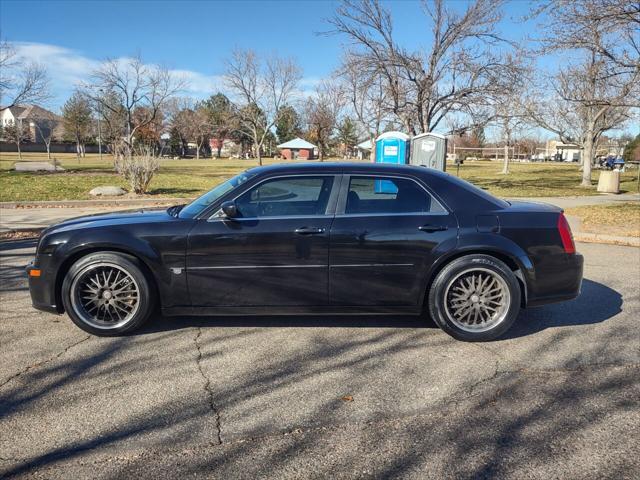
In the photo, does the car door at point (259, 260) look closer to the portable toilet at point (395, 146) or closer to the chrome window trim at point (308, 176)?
the chrome window trim at point (308, 176)

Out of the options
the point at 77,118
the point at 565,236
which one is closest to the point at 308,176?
the point at 565,236

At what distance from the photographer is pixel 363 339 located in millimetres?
4242

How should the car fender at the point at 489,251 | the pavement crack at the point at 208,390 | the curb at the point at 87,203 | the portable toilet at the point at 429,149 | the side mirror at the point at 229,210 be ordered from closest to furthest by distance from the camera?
the pavement crack at the point at 208,390
the side mirror at the point at 229,210
the car fender at the point at 489,251
the curb at the point at 87,203
the portable toilet at the point at 429,149

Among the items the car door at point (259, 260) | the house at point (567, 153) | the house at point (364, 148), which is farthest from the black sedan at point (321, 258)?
the house at point (567, 153)

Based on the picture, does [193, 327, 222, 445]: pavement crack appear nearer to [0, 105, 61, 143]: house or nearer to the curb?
Result: the curb

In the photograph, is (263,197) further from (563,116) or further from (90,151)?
(90,151)

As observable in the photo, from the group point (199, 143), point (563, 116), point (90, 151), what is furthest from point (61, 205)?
point (90, 151)

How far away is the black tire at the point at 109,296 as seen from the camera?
4.16 meters

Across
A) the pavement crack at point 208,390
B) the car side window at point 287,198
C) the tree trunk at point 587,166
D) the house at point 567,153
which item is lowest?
the pavement crack at point 208,390

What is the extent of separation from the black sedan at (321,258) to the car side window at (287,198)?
1cm

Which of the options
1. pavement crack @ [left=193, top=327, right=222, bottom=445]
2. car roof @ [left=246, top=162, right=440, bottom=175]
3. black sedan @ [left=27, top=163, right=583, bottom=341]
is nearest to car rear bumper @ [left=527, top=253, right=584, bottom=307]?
black sedan @ [left=27, top=163, right=583, bottom=341]

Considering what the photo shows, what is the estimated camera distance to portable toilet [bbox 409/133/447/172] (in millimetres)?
15594

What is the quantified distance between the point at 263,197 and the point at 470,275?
6.40 feet

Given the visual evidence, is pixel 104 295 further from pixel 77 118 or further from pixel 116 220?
pixel 77 118
